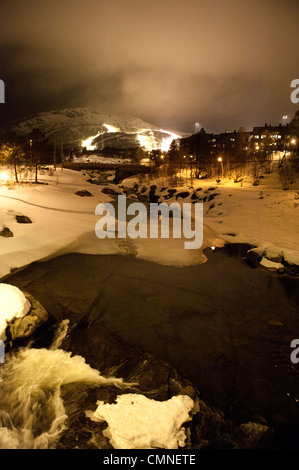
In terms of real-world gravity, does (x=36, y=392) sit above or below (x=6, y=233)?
below

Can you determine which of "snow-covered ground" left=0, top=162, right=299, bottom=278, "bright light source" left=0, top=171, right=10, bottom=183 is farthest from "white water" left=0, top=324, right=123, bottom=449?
"bright light source" left=0, top=171, right=10, bottom=183

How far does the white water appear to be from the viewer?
4.36 metres

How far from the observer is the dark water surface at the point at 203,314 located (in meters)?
5.31

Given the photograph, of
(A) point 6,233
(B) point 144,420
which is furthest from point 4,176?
(B) point 144,420

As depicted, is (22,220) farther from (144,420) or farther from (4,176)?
(4,176)

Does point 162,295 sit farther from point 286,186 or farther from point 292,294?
point 286,186

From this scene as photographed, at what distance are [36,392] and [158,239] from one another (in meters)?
11.5

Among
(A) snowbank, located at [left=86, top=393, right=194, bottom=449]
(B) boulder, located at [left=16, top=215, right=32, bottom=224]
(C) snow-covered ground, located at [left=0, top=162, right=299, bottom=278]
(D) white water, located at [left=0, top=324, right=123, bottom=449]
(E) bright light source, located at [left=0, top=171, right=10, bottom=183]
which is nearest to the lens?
(A) snowbank, located at [left=86, top=393, right=194, bottom=449]

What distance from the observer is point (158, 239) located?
15758 millimetres

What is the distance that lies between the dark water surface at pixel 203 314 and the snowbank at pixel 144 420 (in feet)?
2.61

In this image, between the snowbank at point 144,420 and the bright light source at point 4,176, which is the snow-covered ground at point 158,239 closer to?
the bright light source at point 4,176

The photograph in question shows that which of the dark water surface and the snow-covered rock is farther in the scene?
the snow-covered rock

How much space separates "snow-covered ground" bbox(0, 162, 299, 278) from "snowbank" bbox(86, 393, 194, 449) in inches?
300

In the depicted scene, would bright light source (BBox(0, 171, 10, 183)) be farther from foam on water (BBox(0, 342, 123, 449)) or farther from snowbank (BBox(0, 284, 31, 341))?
foam on water (BBox(0, 342, 123, 449))
